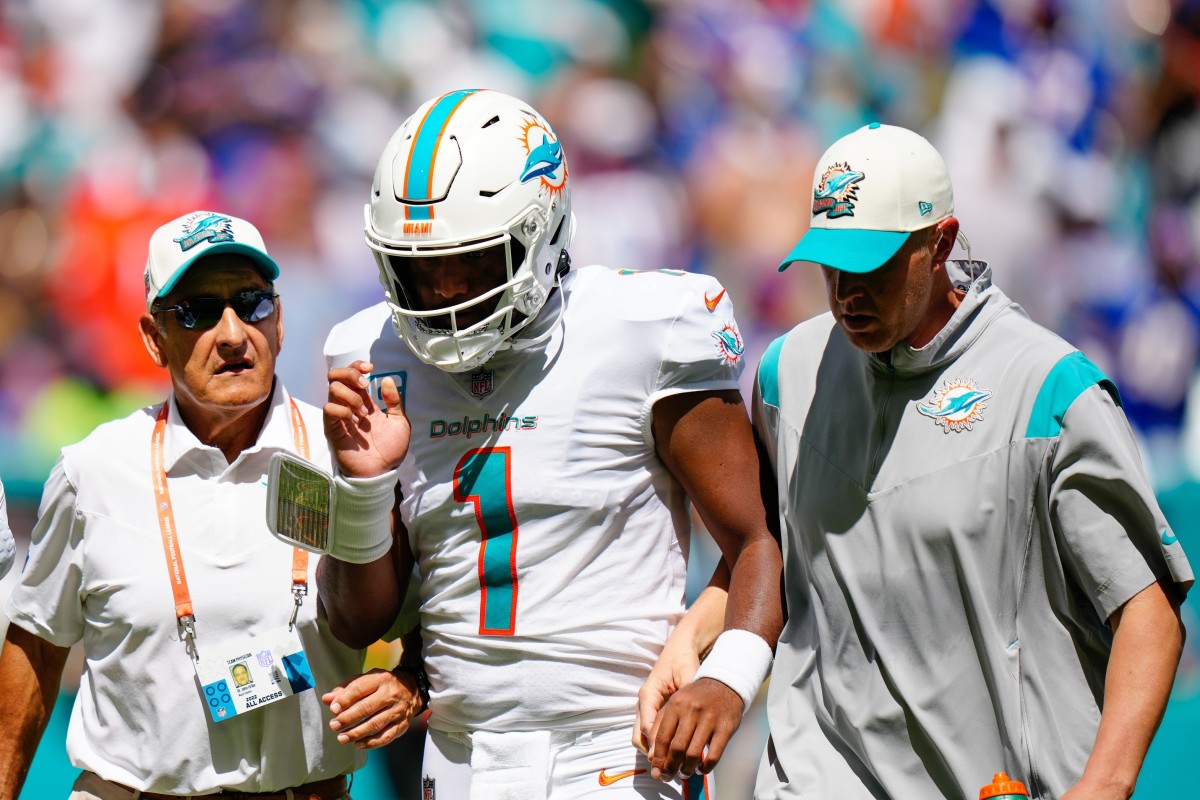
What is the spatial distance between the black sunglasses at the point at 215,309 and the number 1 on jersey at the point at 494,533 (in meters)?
0.70

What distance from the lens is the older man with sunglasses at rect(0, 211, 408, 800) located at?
9.65 ft

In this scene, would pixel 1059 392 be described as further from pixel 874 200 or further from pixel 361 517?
pixel 361 517

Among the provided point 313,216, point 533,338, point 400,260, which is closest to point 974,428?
point 533,338

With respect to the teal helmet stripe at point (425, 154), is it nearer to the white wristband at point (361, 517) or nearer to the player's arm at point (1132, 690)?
the white wristband at point (361, 517)

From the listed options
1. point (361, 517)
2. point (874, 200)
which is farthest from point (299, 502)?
point (874, 200)

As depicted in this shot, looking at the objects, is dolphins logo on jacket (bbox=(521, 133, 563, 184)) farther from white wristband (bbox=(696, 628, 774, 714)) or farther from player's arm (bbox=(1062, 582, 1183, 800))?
player's arm (bbox=(1062, 582, 1183, 800))

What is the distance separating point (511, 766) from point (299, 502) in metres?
0.61

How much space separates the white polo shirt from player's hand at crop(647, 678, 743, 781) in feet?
2.80

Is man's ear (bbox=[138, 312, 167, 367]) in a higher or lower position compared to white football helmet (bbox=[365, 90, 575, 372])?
lower

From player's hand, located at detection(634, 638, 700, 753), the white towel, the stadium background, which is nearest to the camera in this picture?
player's hand, located at detection(634, 638, 700, 753)

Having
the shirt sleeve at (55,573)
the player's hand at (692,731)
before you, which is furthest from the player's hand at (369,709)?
the shirt sleeve at (55,573)

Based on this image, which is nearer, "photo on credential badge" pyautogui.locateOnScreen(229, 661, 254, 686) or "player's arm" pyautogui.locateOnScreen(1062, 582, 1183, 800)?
"player's arm" pyautogui.locateOnScreen(1062, 582, 1183, 800)

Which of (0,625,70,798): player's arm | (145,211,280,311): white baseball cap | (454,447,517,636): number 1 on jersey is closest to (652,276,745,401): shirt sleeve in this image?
(454,447,517,636): number 1 on jersey

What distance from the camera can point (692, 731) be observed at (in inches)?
94.8
